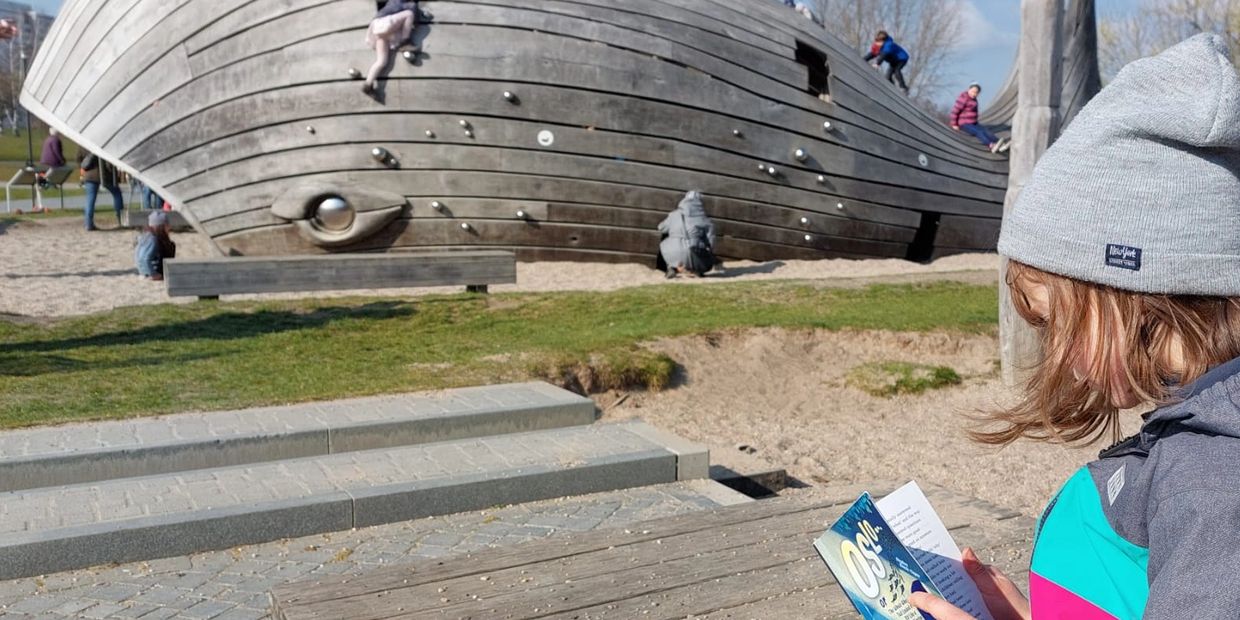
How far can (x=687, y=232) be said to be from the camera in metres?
12.5

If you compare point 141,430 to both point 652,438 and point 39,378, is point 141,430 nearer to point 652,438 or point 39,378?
point 39,378

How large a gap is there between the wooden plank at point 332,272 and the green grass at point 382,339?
428mm

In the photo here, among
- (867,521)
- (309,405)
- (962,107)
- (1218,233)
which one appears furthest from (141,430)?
(962,107)

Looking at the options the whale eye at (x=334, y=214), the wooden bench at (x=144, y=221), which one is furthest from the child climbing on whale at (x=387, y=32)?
the wooden bench at (x=144, y=221)

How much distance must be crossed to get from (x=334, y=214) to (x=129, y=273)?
2.80 m

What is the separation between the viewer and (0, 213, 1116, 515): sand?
6.41 meters

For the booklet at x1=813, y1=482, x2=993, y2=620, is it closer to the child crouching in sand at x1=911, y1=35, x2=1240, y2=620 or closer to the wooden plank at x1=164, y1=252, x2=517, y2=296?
the child crouching in sand at x1=911, y1=35, x2=1240, y2=620

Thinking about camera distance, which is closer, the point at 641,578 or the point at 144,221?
the point at 641,578

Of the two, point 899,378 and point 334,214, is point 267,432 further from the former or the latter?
point 334,214

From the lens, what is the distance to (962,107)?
17.5m

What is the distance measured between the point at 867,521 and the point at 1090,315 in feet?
1.39

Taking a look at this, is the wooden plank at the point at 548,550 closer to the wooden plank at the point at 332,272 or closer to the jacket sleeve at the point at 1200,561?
the jacket sleeve at the point at 1200,561

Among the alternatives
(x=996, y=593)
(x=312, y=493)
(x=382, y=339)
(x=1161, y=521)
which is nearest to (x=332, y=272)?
(x=382, y=339)

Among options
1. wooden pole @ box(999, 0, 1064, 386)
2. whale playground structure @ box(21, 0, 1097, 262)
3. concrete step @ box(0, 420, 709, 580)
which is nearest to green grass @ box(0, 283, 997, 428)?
concrete step @ box(0, 420, 709, 580)
